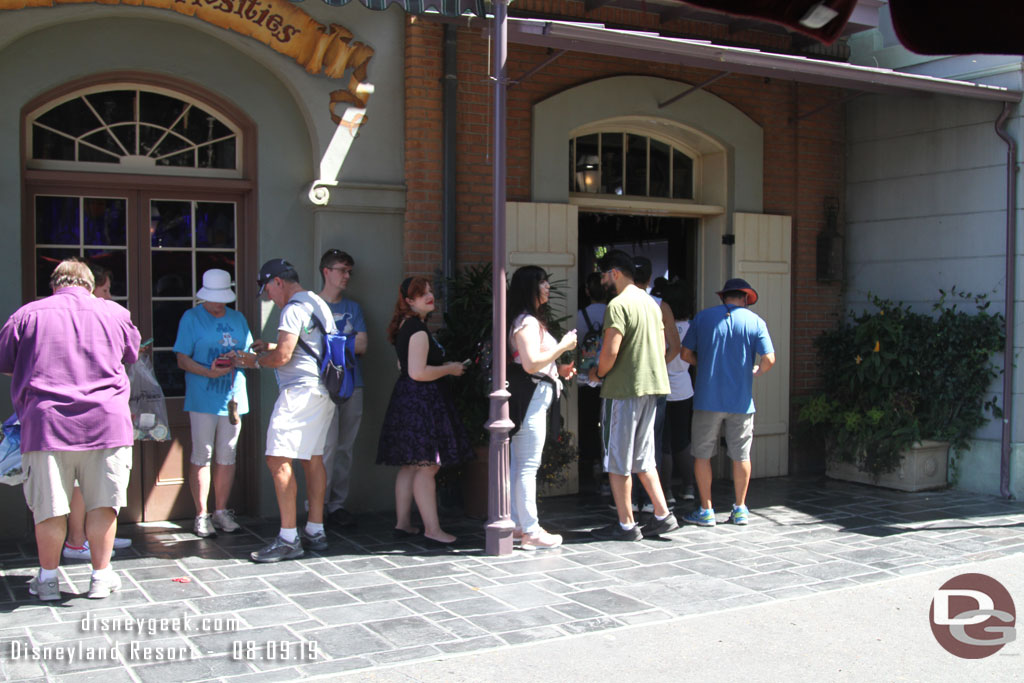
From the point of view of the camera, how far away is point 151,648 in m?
4.56

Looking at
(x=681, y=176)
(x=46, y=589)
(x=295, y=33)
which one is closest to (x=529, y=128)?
(x=681, y=176)

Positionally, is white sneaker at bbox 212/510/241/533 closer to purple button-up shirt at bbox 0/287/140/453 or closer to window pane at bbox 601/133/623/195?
purple button-up shirt at bbox 0/287/140/453

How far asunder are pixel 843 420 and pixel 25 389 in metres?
6.83

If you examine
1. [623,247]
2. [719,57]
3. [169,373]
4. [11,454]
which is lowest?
[11,454]

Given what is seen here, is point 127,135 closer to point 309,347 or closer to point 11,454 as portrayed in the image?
→ point 309,347

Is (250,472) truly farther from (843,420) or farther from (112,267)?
(843,420)

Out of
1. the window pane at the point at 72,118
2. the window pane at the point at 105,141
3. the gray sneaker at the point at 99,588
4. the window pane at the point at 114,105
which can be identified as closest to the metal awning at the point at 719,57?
the window pane at the point at 114,105

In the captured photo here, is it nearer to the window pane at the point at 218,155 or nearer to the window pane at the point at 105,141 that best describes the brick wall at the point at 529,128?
the window pane at the point at 218,155

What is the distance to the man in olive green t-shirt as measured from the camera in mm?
6516

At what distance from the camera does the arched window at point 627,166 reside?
876cm

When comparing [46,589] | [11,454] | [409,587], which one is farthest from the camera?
[409,587]

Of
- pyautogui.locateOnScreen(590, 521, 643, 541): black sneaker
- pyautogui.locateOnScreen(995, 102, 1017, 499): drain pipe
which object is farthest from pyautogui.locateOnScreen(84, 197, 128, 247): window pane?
pyautogui.locateOnScreen(995, 102, 1017, 499): drain pipe

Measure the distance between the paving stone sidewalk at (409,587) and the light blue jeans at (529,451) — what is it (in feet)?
0.97

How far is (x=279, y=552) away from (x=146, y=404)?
4.34ft
